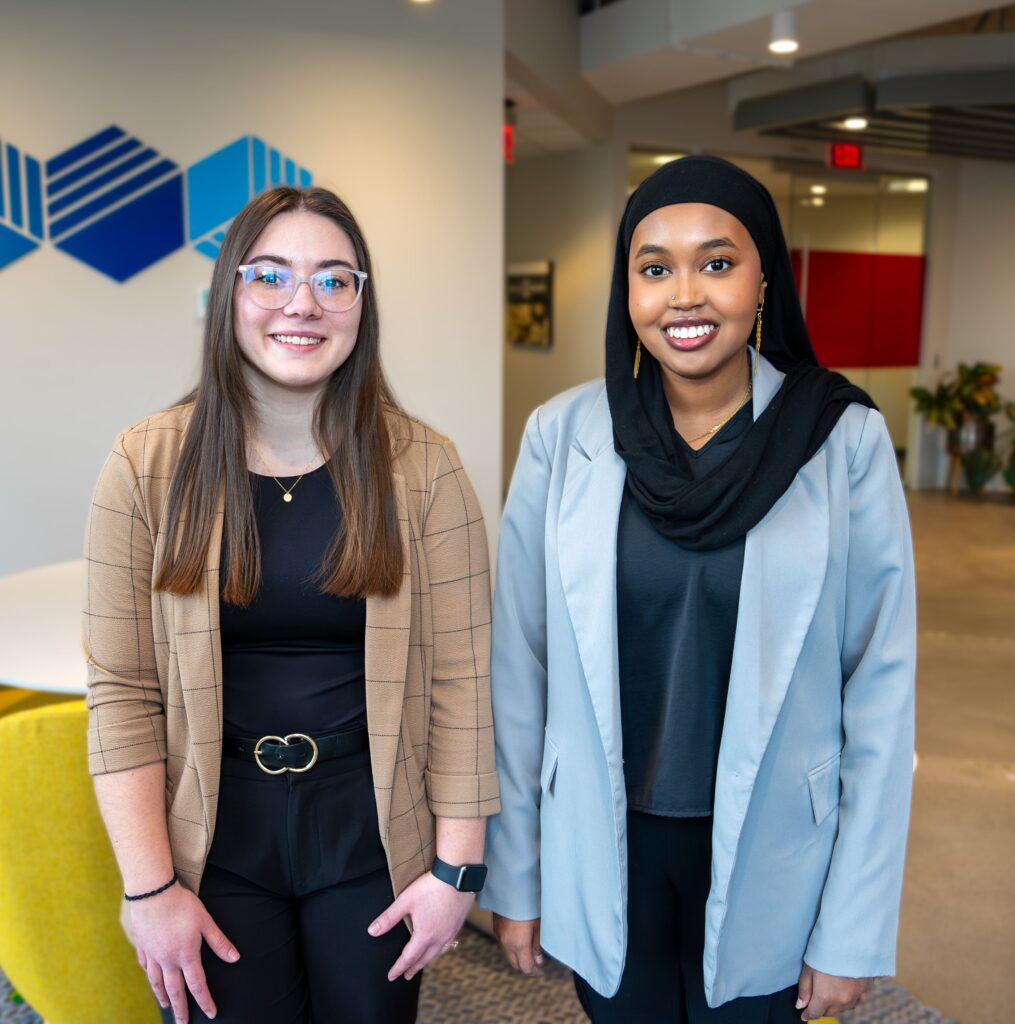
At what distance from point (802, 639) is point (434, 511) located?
22.4 inches

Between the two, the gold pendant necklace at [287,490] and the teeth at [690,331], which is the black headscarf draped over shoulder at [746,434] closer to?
the teeth at [690,331]

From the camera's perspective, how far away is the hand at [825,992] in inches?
59.9

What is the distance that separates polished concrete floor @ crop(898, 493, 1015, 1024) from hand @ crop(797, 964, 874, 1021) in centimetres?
147

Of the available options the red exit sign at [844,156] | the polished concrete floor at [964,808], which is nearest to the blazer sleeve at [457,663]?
the polished concrete floor at [964,808]

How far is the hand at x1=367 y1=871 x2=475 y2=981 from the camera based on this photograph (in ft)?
5.17

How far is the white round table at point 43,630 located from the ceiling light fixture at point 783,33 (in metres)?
4.71

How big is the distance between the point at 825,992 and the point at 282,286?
4.24ft

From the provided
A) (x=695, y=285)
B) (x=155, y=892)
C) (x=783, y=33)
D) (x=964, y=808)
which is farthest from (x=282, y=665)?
(x=783, y=33)

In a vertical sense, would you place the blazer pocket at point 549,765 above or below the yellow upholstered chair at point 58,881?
above

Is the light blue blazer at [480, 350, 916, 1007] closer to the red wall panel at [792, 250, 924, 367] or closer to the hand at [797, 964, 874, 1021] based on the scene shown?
the hand at [797, 964, 874, 1021]

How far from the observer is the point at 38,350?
466 centimetres

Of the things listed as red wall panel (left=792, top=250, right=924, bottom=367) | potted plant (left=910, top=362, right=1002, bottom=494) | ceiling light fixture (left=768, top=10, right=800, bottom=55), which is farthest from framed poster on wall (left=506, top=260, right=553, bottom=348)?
potted plant (left=910, top=362, right=1002, bottom=494)

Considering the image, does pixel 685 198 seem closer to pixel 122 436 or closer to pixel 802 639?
pixel 802 639

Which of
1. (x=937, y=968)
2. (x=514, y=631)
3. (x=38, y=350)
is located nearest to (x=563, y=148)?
(x=38, y=350)
